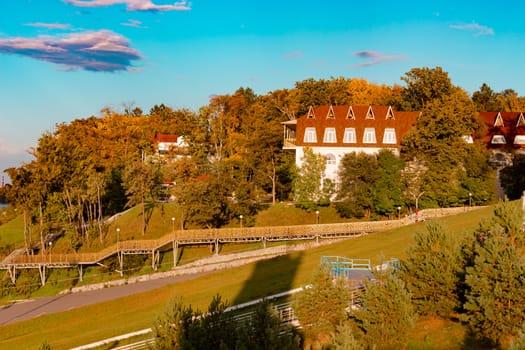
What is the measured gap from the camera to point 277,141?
64625 mm

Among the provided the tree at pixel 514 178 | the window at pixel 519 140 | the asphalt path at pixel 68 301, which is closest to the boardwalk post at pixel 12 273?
the asphalt path at pixel 68 301

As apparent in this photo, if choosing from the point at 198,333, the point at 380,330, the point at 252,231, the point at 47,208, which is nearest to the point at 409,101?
the point at 252,231

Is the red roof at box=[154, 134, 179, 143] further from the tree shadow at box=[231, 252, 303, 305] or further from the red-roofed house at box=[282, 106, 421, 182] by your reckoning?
the tree shadow at box=[231, 252, 303, 305]

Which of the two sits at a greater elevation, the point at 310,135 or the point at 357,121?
the point at 357,121

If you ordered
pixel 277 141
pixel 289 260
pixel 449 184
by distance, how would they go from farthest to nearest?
1. pixel 277 141
2. pixel 449 184
3. pixel 289 260

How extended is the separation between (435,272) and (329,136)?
40.3m

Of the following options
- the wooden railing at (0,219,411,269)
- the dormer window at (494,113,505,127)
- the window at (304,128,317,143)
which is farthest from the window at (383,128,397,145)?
the dormer window at (494,113,505,127)

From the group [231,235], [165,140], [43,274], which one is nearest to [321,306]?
[231,235]

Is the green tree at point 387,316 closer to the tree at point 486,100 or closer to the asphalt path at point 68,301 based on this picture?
the asphalt path at point 68,301

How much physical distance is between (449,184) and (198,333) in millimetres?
42704

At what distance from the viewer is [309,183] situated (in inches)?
2299

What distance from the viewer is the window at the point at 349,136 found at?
200ft

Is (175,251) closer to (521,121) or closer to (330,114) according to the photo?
(330,114)

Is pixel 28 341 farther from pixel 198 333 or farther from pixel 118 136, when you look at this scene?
pixel 118 136
